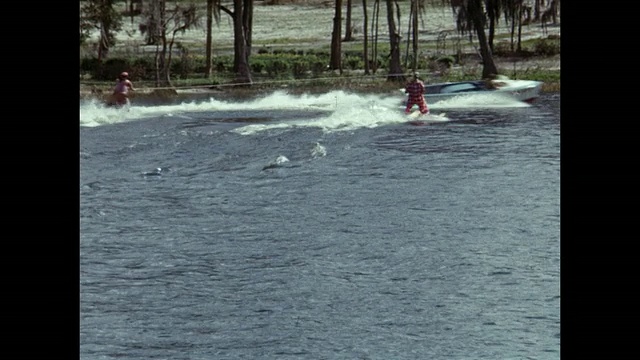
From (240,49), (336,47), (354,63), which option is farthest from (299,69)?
(354,63)

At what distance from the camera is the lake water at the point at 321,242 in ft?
46.1

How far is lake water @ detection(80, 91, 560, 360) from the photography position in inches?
553

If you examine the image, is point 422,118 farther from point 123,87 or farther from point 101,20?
point 101,20

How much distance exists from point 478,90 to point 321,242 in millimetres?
26552

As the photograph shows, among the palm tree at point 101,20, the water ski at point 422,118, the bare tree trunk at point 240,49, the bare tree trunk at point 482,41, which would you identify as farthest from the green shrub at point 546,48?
the water ski at point 422,118

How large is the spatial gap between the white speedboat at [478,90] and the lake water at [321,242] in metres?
6.93

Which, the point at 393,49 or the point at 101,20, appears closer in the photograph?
the point at 393,49

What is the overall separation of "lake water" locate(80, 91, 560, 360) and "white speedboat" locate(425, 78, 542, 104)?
6.93 metres

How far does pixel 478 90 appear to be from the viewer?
4538 centimetres
